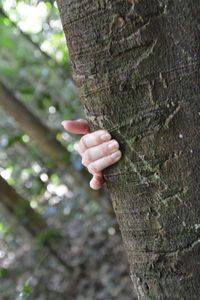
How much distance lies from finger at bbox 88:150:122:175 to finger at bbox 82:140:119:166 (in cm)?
1

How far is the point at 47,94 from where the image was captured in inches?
234

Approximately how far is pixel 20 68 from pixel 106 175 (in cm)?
622

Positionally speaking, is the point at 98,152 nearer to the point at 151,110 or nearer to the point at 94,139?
the point at 94,139

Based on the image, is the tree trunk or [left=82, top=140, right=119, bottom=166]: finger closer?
the tree trunk

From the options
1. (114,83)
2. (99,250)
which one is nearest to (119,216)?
(114,83)

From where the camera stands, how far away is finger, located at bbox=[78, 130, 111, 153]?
50.3 inches

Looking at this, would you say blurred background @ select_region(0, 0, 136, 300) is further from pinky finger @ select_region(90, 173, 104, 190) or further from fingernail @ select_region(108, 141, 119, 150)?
fingernail @ select_region(108, 141, 119, 150)

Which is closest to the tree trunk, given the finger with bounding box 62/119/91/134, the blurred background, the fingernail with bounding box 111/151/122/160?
the fingernail with bounding box 111/151/122/160

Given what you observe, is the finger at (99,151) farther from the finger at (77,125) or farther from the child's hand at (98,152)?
the finger at (77,125)

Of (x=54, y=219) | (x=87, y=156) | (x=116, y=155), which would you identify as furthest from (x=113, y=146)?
(x=54, y=219)

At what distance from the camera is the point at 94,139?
4.32ft

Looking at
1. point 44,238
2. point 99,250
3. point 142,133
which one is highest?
point 142,133

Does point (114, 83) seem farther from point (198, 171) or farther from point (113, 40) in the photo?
point (198, 171)

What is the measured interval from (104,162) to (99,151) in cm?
4
